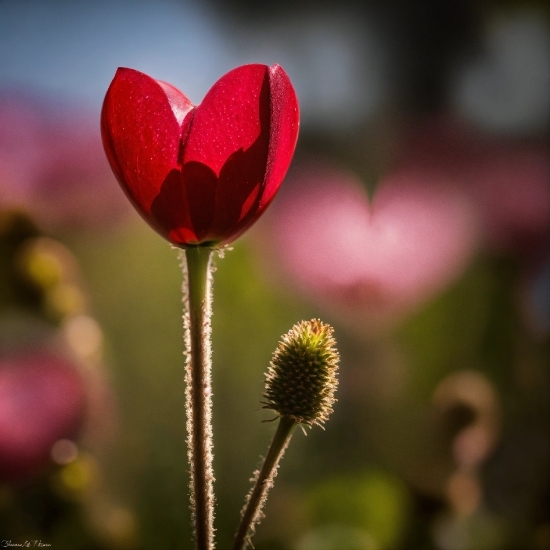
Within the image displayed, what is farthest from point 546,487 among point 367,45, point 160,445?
point 367,45

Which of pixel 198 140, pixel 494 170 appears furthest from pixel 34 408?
pixel 494 170

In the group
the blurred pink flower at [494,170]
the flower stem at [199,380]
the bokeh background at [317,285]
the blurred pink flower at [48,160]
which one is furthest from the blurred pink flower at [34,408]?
the blurred pink flower at [494,170]

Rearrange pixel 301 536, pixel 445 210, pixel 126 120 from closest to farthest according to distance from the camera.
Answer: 1. pixel 126 120
2. pixel 301 536
3. pixel 445 210

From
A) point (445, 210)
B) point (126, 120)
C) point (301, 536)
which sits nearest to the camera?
point (126, 120)

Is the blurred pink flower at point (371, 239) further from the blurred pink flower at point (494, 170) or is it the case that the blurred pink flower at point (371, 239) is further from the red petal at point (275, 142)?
the red petal at point (275, 142)

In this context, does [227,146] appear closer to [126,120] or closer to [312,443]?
[126,120]

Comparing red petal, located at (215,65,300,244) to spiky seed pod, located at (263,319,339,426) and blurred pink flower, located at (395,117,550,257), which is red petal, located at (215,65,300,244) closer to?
spiky seed pod, located at (263,319,339,426)
